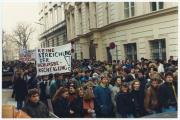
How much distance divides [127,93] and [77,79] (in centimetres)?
229

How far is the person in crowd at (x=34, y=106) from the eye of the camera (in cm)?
765

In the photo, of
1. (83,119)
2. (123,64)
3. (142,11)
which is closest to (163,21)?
(142,11)

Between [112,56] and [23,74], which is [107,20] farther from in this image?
[23,74]

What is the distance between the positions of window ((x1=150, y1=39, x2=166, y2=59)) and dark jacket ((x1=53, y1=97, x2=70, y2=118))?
12.3ft

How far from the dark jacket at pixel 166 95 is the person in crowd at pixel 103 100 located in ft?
2.99

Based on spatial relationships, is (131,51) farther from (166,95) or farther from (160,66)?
(166,95)

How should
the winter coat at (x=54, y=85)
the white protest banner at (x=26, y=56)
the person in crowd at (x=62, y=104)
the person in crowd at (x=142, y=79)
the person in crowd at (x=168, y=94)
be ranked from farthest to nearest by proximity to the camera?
1. the white protest banner at (x=26, y=56)
2. the winter coat at (x=54, y=85)
3. the person in crowd at (x=142, y=79)
4. the person in crowd at (x=168, y=94)
5. the person in crowd at (x=62, y=104)

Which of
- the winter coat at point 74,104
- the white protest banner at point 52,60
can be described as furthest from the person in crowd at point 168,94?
the white protest banner at point 52,60

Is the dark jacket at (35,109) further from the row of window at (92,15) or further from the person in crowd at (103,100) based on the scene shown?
the row of window at (92,15)

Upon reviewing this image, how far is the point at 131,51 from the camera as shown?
13281mm

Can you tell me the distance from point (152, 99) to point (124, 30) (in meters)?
4.58

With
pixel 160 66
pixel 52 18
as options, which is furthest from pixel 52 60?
pixel 52 18

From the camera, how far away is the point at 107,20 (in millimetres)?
14625

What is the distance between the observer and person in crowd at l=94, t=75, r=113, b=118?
8867 mm
